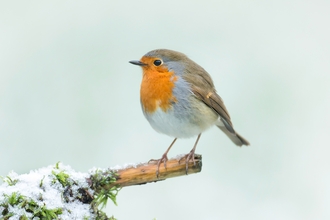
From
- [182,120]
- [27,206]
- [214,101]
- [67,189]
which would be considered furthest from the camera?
[214,101]

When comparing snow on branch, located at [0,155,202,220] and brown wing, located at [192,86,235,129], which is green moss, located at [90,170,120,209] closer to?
snow on branch, located at [0,155,202,220]

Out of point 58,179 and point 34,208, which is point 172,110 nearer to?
point 58,179

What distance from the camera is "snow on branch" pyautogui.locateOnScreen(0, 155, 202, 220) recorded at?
248 centimetres

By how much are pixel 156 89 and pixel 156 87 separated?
0.07 ft

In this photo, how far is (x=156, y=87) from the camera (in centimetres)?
392

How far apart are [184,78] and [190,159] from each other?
978 millimetres

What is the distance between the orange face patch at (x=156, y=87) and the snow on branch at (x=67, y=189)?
78 centimetres

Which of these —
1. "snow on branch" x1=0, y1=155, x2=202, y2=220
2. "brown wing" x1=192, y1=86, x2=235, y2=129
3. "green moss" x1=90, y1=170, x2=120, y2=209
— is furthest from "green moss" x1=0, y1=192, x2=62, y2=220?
"brown wing" x1=192, y1=86, x2=235, y2=129

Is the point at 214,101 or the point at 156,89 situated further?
the point at 214,101

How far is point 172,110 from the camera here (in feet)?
12.6

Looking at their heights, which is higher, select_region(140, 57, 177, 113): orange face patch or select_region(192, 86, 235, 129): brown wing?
select_region(140, 57, 177, 113): orange face patch

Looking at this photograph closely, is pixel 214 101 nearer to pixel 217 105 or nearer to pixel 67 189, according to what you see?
pixel 217 105

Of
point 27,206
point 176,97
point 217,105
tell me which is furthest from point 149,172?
point 217,105

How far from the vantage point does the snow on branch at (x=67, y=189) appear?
248cm
